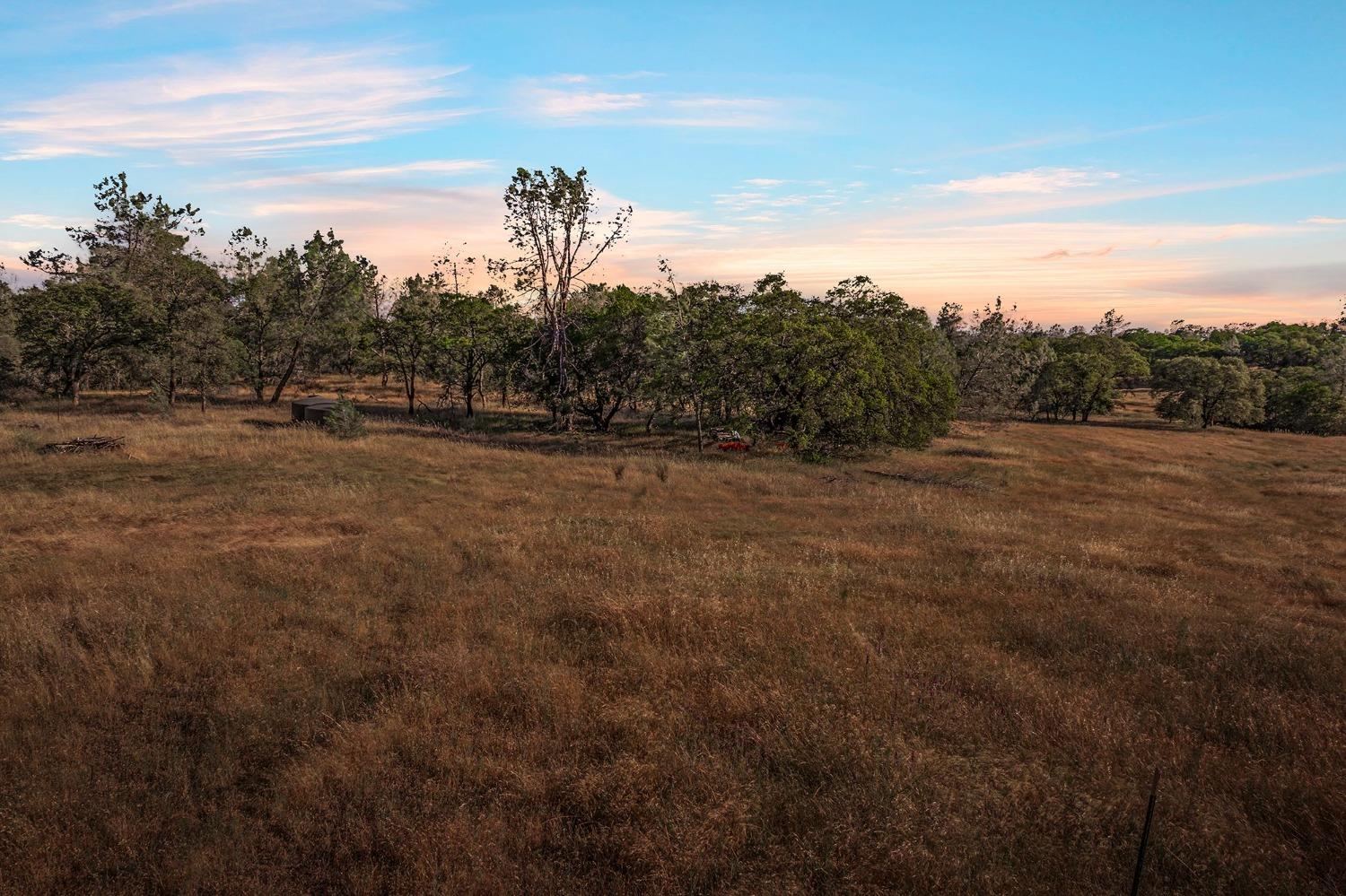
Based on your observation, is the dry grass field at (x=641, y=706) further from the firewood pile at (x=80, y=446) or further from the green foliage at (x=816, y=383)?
the green foliage at (x=816, y=383)

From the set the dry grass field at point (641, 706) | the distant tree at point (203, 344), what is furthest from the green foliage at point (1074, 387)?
the distant tree at point (203, 344)

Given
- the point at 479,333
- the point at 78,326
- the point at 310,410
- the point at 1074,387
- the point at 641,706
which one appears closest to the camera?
the point at 641,706

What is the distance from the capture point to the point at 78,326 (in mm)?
37219

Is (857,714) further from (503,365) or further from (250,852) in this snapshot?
(503,365)

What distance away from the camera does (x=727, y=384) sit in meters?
32.8

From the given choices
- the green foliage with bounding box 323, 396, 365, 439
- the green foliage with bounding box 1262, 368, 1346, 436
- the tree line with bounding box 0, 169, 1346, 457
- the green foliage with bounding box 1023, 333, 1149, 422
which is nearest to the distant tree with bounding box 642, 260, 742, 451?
the tree line with bounding box 0, 169, 1346, 457

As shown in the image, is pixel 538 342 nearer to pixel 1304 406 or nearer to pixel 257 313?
pixel 257 313

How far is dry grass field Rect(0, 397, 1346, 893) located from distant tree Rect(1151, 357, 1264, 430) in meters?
62.1

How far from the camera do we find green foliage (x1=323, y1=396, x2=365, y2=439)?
28.4m

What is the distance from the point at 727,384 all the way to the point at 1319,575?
22.8m

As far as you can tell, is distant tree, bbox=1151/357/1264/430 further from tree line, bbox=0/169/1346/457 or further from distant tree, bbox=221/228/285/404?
distant tree, bbox=221/228/285/404

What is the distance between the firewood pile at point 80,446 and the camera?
22.4 meters

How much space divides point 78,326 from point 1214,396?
316 feet

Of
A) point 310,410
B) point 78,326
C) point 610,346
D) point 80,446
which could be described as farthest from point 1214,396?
point 78,326
